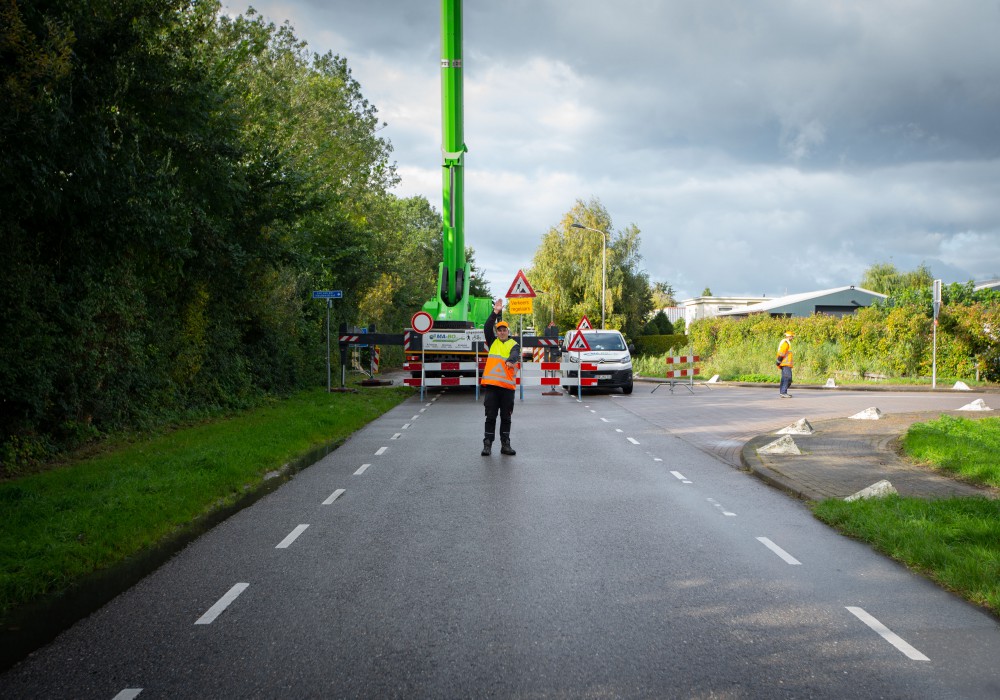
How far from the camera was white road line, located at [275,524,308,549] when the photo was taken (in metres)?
6.41

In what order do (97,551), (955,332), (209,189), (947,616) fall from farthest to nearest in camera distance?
(955,332)
(209,189)
(97,551)
(947,616)

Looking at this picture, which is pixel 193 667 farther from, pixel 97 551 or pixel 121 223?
pixel 121 223

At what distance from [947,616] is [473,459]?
6.98m

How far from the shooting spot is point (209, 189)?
12820 millimetres

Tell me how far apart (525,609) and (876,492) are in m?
4.52

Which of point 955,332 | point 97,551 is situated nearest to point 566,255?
point 955,332

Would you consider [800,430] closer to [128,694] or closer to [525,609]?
[525,609]

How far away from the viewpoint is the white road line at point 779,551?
19.2 feet

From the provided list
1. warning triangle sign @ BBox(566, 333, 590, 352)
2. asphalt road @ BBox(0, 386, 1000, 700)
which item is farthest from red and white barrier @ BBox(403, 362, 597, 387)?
asphalt road @ BBox(0, 386, 1000, 700)

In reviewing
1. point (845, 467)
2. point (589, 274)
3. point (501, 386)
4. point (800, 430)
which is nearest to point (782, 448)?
point (845, 467)

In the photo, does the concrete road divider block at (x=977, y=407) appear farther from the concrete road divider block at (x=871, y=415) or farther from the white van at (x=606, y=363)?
the white van at (x=606, y=363)

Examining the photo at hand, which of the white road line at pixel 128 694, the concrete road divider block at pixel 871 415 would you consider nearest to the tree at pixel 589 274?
the concrete road divider block at pixel 871 415

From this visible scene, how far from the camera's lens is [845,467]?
952 centimetres

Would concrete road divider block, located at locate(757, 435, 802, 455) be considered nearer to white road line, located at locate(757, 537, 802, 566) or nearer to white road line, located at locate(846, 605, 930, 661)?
white road line, located at locate(757, 537, 802, 566)
